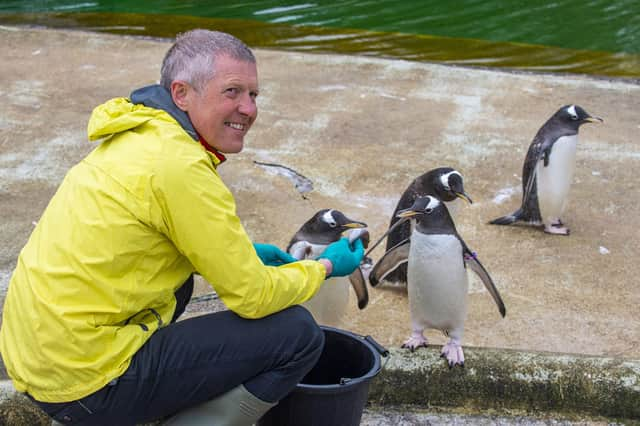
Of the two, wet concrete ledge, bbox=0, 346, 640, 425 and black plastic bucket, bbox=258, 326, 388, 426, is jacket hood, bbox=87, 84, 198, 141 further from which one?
wet concrete ledge, bbox=0, 346, 640, 425

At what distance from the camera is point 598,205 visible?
4750mm

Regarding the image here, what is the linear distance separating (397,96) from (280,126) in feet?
3.84

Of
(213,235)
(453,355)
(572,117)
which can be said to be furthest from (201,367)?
(572,117)

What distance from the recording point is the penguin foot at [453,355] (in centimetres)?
263

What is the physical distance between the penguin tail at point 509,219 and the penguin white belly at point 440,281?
1.47 meters

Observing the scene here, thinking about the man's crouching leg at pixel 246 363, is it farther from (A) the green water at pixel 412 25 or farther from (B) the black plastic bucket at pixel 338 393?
(A) the green water at pixel 412 25

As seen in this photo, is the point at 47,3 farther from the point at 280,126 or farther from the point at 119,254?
the point at 119,254

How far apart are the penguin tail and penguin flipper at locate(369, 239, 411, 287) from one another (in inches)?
49.2

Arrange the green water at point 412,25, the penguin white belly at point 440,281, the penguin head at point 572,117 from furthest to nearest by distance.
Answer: the green water at point 412,25, the penguin head at point 572,117, the penguin white belly at point 440,281

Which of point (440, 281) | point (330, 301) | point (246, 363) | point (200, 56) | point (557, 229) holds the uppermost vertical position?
point (200, 56)

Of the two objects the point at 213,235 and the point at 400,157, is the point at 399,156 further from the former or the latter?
the point at 213,235

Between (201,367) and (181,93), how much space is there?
62cm

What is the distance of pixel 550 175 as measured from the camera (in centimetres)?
446

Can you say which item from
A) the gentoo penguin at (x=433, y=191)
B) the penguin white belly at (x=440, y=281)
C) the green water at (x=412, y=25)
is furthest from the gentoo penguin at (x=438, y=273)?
the green water at (x=412, y=25)
